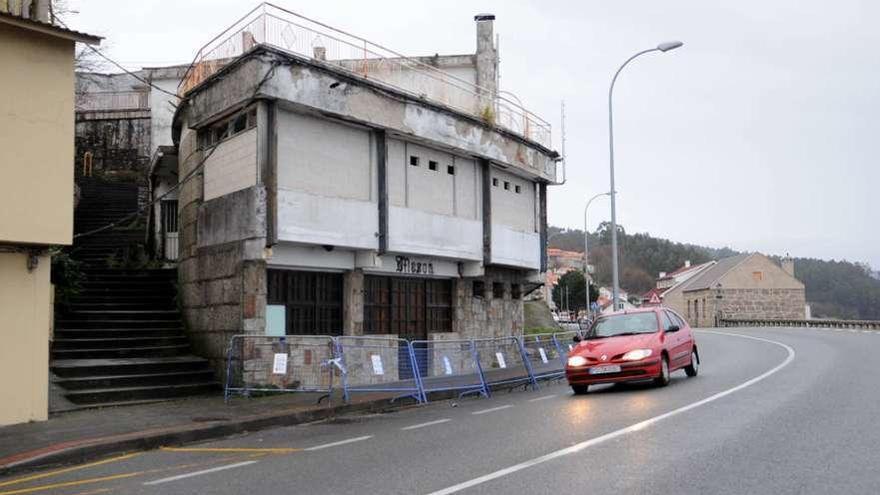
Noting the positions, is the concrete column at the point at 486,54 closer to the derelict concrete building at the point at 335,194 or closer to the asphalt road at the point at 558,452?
the derelict concrete building at the point at 335,194

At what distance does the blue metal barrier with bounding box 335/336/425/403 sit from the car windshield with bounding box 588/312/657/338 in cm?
381

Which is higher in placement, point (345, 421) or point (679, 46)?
point (679, 46)

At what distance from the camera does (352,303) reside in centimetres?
1777

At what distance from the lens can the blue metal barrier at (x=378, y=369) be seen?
13.8 meters

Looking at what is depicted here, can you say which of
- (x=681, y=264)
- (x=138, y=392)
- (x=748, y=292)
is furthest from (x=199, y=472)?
(x=681, y=264)

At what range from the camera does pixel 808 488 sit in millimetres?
6551

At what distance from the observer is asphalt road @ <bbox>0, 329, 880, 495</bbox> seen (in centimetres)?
704

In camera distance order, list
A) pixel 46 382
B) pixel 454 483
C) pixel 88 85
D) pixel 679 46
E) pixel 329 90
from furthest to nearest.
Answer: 1. pixel 88 85
2. pixel 679 46
3. pixel 329 90
4. pixel 46 382
5. pixel 454 483

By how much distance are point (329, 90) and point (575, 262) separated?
411ft

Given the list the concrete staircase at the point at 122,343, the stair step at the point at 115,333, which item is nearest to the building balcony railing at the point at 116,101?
the concrete staircase at the point at 122,343

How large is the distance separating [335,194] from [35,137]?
20.9 ft

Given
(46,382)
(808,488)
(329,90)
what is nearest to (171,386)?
(46,382)

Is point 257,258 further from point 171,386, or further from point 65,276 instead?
point 65,276

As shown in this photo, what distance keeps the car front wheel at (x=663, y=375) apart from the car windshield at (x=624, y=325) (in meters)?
0.69
